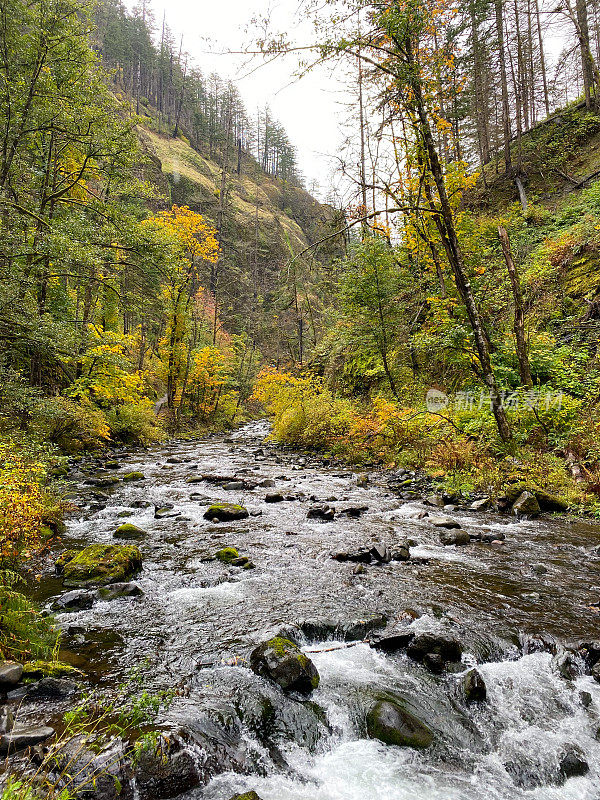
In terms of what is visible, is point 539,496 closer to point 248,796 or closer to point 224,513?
point 224,513

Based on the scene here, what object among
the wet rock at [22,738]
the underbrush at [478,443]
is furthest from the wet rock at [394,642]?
the underbrush at [478,443]

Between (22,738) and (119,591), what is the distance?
2.51 metres

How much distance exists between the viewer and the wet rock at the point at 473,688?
3584 mm

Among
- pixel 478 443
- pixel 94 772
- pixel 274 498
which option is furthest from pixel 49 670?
pixel 478 443

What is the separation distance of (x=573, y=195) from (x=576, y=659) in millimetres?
20567

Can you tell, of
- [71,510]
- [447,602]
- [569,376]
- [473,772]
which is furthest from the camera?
[569,376]

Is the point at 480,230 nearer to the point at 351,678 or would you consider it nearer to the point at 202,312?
the point at 351,678

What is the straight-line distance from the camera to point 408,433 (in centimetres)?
1385

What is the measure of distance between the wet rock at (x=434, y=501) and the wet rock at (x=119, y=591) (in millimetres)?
6462

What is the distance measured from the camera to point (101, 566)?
18.3 feet

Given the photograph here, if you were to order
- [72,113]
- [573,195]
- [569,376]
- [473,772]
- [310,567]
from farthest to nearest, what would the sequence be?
[573,195], [72,113], [569,376], [310,567], [473,772]

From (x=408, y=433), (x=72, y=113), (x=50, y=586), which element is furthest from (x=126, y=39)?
(x=50, y=586)

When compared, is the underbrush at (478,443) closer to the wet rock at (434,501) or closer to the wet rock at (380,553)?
the wet rock at (434,501)

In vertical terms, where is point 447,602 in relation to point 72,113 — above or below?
below
